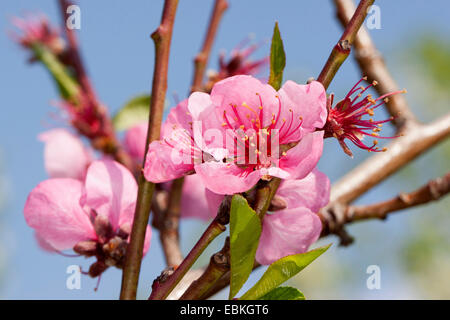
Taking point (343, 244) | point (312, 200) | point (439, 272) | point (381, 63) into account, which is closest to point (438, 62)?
point (439, 272)

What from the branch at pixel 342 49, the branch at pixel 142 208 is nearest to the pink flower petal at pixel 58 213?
the branch at pixel 142 208

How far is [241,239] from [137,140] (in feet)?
2.19

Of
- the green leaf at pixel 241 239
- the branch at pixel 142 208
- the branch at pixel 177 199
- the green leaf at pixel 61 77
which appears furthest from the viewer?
the green leaf at pixel 61 77

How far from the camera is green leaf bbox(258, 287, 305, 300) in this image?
1.55 ft

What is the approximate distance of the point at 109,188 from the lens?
64 cm

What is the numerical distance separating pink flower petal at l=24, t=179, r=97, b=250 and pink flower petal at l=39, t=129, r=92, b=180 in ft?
1.12

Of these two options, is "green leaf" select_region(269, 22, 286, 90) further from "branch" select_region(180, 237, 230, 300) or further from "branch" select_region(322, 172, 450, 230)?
"branch" select_region(322, 172, 450, 230)

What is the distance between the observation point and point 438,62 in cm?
545

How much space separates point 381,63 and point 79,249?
818 mm

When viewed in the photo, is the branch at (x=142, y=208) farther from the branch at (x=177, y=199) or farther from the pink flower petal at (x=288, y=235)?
the branch at (x=177, y=199)

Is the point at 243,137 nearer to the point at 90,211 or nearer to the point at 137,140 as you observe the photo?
the point at 90,211

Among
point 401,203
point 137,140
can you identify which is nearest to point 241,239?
point 401,203

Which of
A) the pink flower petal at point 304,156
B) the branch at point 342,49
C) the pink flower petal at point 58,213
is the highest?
the branch at point 342,49

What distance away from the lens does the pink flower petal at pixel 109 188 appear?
639 millimetres
